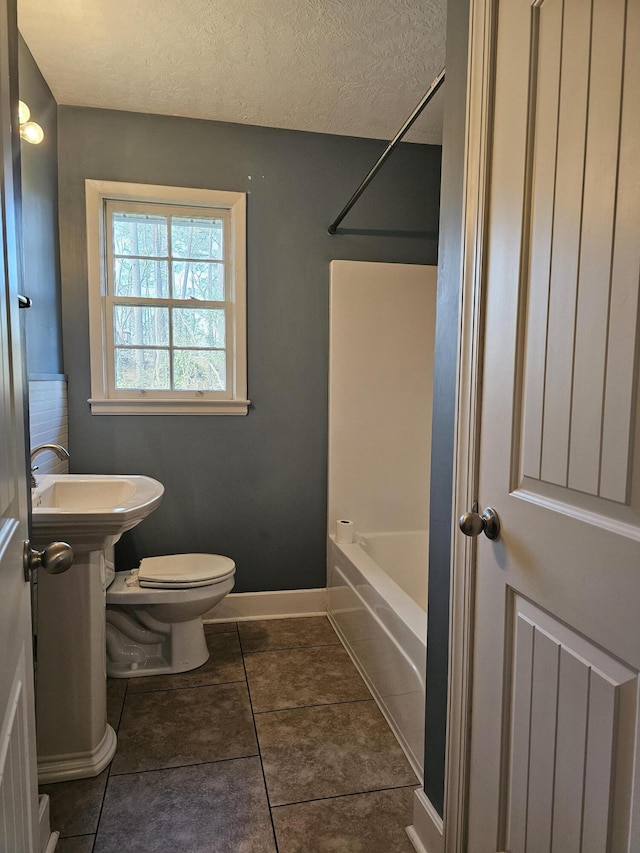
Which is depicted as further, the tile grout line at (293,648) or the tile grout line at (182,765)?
the tile grout line at (293,648)

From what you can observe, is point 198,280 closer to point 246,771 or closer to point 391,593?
point 391,593

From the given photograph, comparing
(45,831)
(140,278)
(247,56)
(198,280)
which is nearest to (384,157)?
(247,56)

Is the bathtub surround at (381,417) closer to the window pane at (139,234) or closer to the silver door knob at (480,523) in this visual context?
the window pane at (139,234)

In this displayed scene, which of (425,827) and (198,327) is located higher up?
(198,327)

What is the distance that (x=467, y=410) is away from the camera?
1.19m

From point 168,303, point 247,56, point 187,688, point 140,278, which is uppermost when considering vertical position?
point 247,56

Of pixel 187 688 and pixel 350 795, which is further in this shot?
pixel 187 688

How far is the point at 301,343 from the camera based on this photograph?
2803 mm

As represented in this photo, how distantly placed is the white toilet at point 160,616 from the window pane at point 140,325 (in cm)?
111

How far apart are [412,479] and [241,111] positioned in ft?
6.70

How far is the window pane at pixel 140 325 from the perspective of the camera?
104 inches

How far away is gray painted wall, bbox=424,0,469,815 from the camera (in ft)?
4.09

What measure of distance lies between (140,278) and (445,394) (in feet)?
6.32

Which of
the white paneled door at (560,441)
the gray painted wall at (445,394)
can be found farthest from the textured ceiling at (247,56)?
the white paneled door at (560,441)
